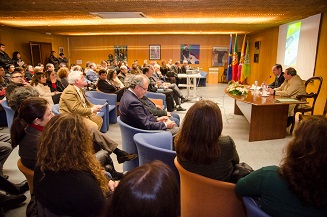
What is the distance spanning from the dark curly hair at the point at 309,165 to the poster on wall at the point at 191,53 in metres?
13.4

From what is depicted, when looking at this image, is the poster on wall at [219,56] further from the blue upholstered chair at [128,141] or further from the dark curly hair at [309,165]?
the dark curly hair at [309,165]

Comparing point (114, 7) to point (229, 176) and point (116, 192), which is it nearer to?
point (229, 176)

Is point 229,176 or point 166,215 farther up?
point 166,215

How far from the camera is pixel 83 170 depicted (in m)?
1.40

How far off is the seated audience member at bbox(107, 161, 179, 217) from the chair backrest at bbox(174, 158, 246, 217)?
0.72 m

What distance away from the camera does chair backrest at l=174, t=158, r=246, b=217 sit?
1.48 m

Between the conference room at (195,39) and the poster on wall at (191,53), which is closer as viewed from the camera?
the conference room at (195,39)

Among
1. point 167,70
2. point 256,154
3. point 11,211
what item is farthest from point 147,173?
point 167,70

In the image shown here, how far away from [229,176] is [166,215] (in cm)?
96

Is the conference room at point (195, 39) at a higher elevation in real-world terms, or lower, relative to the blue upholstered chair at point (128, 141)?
higher

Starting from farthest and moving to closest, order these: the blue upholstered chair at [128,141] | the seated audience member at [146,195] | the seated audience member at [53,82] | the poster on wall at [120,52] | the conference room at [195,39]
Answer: the poster on wall at [120,52], the seated audience member at [53,82], the conference room at [195,39], the blue upholstered chair at [128,141], the seated audience member at [146,195]

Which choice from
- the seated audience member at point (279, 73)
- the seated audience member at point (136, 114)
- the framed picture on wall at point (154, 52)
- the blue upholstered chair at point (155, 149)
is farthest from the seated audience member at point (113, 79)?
the framed picture on wall at point (154, 52)

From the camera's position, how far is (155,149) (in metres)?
1.96

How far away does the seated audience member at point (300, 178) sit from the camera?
1.10m
